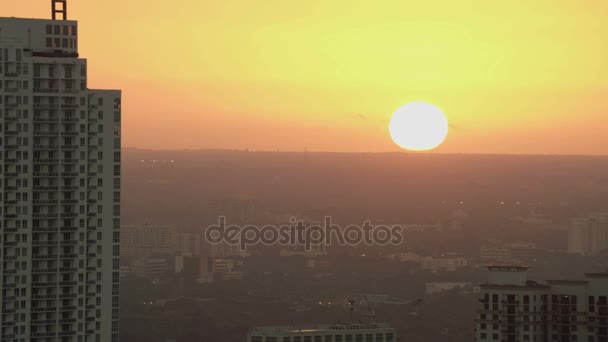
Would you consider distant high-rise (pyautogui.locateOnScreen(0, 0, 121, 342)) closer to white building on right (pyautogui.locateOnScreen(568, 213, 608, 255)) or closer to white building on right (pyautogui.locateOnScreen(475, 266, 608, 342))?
white building on right (pyautogui.locateOnScreen(475, 266, 608, 342))

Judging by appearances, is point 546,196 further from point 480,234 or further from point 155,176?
point 155,176

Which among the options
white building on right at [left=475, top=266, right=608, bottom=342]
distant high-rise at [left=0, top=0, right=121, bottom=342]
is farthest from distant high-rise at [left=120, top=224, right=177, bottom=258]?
distant high-rise at [left=0, top=0, right=121, bottom=342]

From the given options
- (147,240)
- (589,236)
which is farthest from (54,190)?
(589,236)

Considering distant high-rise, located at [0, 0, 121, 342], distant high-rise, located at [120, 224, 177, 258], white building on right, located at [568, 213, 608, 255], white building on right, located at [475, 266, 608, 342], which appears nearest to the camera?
distant high-rise, located at [0, 0, 121, 342]

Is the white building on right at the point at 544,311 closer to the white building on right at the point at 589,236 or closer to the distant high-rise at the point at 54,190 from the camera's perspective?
the distant high-rise at the point at 54,190

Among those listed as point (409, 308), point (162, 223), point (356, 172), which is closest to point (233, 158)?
point (356, 172)

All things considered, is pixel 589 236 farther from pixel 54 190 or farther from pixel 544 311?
pixel 54 190
